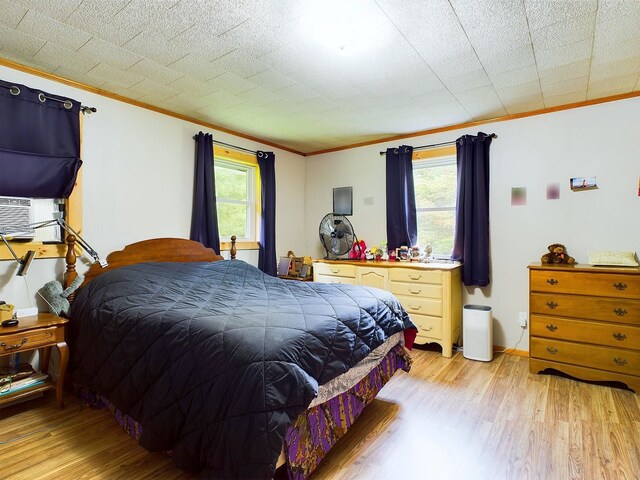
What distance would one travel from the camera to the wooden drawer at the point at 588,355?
2.48 meters

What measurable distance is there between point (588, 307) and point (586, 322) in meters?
0.11

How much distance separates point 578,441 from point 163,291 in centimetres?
257

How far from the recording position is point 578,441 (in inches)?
74.3

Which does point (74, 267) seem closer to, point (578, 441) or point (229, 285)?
point (229, 285)

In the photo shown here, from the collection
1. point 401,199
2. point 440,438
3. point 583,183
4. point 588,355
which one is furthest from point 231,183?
point 588,355

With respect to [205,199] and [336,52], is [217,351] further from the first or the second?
[205,199]

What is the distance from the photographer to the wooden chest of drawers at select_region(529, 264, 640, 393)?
2.48m

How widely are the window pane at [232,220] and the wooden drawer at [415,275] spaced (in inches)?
70.6

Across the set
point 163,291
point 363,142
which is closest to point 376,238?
point 363,142

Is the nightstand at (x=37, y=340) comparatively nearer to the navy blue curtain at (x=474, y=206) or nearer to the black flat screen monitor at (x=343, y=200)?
the black flat screen monitor at (x=343, y=200)

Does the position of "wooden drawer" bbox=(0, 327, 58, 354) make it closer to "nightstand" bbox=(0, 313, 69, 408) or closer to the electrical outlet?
"nightstand" bbox=(0, 313, 69, 408)

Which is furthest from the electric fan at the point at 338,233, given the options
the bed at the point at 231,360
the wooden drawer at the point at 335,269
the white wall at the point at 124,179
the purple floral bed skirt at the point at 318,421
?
the purple floral bed skirt at the point at 318,421

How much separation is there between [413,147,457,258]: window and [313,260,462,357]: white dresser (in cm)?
51

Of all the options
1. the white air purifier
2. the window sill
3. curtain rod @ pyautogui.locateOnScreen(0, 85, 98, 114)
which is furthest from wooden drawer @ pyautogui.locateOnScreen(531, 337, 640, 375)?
curtain rod @ pyautogui.locateOnScreen(0, 85, 98, 114)
